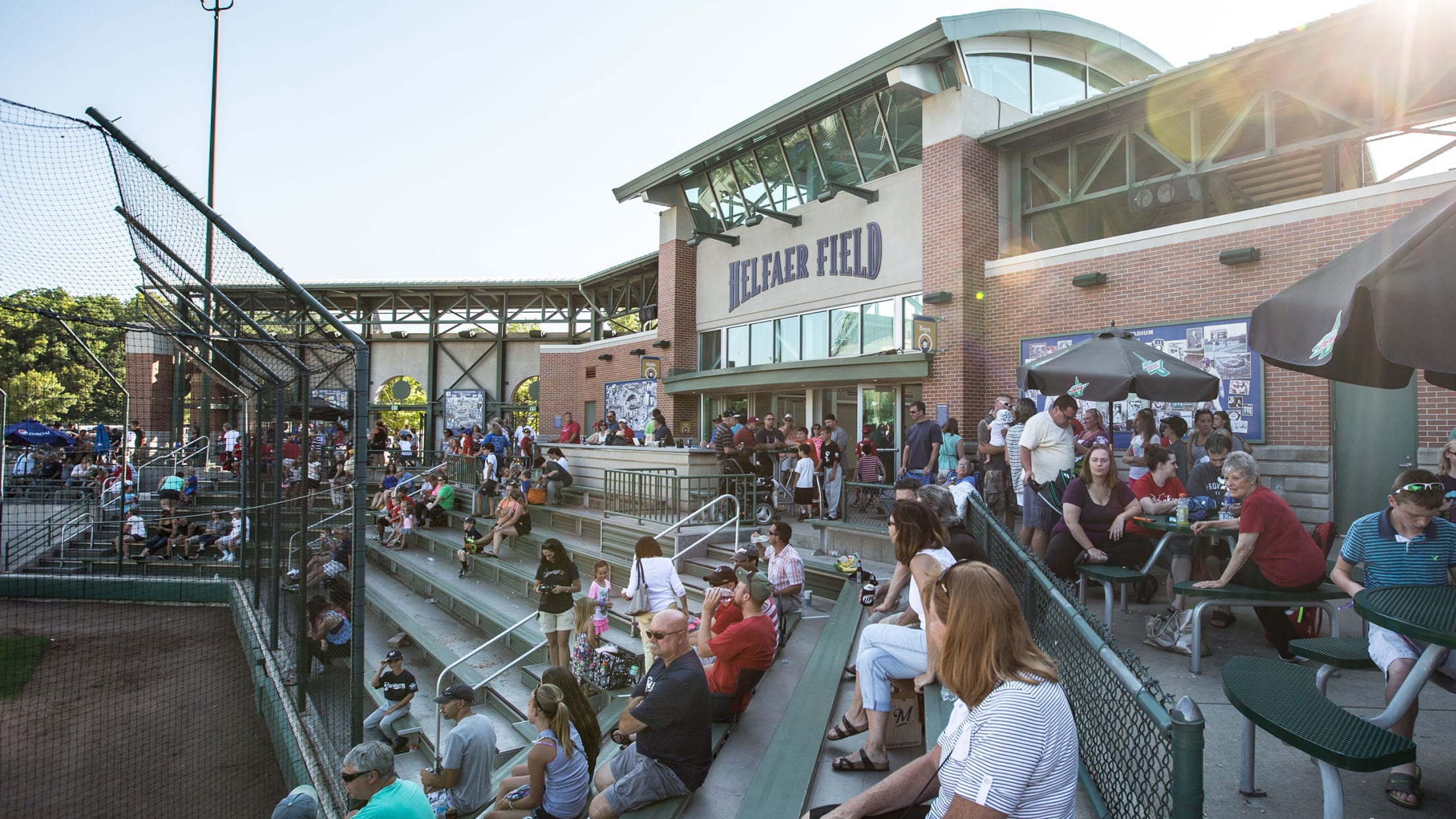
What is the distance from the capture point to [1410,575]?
148 inches

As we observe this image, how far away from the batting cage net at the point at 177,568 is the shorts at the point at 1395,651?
533cm

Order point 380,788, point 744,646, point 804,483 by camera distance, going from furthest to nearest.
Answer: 1. point 804,483
2. point 744,646
3. point 380,788

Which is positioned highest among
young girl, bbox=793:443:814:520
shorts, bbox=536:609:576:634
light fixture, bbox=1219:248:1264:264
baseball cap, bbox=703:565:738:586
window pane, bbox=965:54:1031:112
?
window pane, bbox=965:54:1031:112

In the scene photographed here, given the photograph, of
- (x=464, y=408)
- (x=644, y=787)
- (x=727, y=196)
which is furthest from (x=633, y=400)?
(x=644, y=787)

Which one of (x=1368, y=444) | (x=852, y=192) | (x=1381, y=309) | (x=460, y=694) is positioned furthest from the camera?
(x=852, y=192)

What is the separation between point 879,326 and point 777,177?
5.08 m

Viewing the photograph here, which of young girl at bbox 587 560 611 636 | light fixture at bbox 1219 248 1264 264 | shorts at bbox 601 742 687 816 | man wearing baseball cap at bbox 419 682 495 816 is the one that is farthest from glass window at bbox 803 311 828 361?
shorts at bbox 601 742 687 816

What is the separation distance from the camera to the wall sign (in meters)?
15.6

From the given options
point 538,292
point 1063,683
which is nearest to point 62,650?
point 1063,683

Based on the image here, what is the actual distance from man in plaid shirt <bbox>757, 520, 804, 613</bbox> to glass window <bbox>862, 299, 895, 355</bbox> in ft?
26.4

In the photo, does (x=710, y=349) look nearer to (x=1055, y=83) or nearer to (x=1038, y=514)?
(x=1055, y=83)

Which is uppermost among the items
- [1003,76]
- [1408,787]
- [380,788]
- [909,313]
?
[1003,76]

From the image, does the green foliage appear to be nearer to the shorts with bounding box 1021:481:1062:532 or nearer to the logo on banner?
the logo on banner

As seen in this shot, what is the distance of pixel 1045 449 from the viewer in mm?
6742
